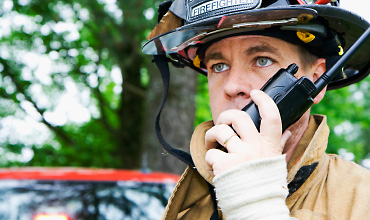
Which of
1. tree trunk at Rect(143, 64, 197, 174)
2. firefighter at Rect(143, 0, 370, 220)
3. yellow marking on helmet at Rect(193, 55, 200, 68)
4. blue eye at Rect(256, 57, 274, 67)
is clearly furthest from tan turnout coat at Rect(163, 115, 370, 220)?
tree trunk at Rect(143, 64, 197, 174)

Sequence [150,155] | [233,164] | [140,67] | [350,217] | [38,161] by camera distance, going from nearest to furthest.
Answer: [233,164]
[350,217]
[150,155]
[140,67]
[38,161]

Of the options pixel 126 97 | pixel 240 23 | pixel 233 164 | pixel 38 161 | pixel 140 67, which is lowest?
pixel 38 161

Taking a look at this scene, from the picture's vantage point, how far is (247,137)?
52.6 inches

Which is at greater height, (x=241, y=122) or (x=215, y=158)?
(x=241, y=122)

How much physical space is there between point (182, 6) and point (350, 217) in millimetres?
1149

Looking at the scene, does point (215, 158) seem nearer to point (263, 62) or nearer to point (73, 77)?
point (263, 62)

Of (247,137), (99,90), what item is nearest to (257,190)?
(247,137)

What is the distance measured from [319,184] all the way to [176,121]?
451cm

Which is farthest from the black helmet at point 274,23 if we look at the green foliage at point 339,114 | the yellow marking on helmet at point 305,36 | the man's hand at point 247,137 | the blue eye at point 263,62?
the green foliage at point 339,114

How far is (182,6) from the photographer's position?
1.97 m

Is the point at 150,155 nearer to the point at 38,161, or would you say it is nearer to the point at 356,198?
the point at 356,198

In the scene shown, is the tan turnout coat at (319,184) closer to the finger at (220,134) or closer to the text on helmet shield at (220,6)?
the finger at (220,134)


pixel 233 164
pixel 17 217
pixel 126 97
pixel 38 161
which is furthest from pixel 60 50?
pixel 233 164

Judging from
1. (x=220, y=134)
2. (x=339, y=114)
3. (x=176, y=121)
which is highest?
(x=220, y=134)
